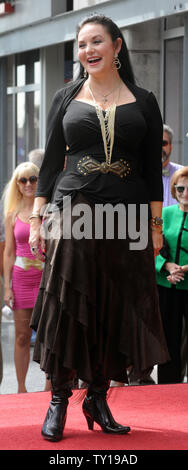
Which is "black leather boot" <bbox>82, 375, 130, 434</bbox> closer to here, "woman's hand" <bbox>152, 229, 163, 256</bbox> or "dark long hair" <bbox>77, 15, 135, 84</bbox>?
"woman's hand" <bbox>152, 229, 163, 256</bbox>

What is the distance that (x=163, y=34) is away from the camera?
9688mm

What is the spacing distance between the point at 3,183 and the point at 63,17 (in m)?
3.29

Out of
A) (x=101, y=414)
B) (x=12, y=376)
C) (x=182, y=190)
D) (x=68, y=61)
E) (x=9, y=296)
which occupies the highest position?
(x=68, y=61)

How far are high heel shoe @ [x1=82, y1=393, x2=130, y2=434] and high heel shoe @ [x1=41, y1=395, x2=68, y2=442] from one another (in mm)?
158

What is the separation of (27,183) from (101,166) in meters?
2.75

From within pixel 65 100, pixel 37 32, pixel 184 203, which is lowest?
pixel 184 203

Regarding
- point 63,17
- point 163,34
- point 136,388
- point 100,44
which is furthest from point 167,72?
point 100,44

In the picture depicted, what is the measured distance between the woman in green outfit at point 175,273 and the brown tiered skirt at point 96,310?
2122mm

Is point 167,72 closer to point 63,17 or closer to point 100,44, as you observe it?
point 63,17

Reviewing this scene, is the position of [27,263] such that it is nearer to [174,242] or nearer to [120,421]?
[174,242]

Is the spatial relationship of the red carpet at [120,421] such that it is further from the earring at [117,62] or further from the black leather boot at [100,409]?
the earring at [117,62]

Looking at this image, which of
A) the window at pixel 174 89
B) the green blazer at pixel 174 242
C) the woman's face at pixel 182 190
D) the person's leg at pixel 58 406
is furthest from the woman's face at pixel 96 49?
the window at pixel 174 89

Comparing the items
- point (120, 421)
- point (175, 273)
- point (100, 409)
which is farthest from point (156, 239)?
point (175, 273)

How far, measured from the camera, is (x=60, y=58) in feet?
40.7
